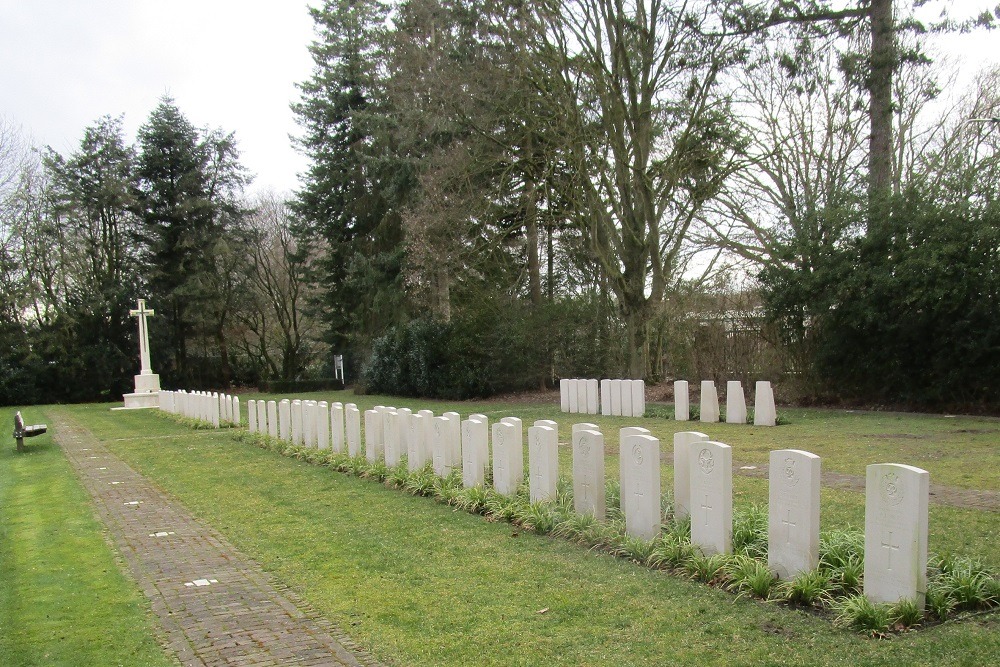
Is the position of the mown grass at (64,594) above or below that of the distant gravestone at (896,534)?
below

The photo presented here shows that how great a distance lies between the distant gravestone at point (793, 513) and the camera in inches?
201

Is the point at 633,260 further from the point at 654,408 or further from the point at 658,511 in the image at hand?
the point at 658,511

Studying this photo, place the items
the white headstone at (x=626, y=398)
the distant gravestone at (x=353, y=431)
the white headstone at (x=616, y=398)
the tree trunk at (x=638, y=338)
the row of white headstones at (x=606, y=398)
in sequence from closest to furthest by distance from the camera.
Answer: the distant gravestone at (x=353, y=431) < the row of white headstones at (x=606, y=398) < the white headstone at (x=626, y=398) < the white headstone at (x=616, y=398) < the tree trunk at (x=638, y=338)

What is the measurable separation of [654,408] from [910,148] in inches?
528

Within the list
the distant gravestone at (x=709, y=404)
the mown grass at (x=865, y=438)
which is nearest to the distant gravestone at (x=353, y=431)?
the mown grass at (x=865, y=438)

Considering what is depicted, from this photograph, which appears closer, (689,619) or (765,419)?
(689,619)

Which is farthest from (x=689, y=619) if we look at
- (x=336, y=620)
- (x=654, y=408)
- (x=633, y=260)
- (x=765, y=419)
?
(x=633, y=260)

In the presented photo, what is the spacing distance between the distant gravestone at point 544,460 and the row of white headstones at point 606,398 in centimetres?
1011

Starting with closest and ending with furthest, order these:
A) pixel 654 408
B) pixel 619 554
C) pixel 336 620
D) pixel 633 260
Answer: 1. pixel 336 620
2. pixel 619 554
3. pixel 654 408
4. pixel 633 260

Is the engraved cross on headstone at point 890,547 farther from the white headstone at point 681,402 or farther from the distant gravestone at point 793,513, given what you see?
the white headstone at point 681,402

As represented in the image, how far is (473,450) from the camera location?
8.88m

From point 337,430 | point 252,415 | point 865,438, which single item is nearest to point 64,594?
point 337,430

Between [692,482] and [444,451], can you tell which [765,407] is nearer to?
[444,451]

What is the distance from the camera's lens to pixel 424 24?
77.1 ft
